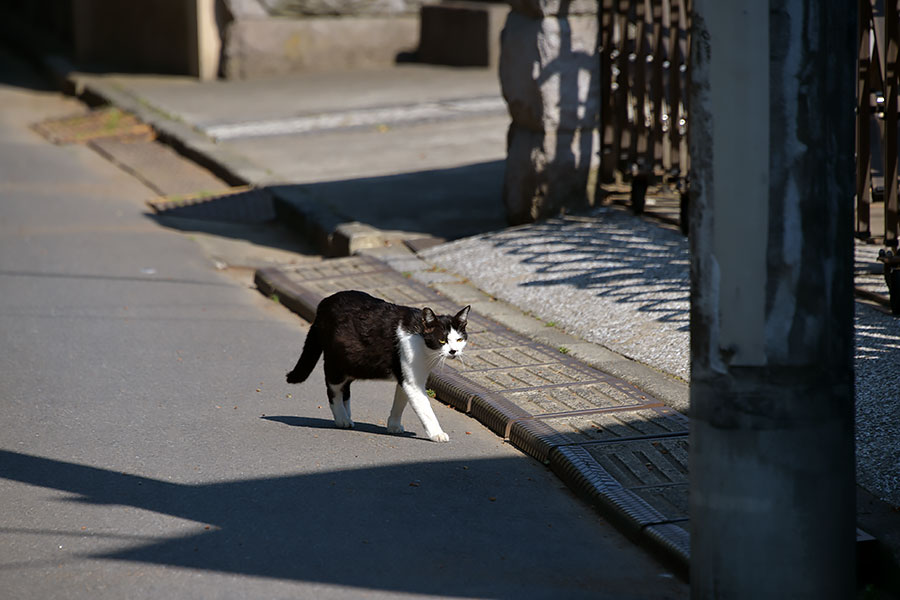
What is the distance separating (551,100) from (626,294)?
225 centimetres

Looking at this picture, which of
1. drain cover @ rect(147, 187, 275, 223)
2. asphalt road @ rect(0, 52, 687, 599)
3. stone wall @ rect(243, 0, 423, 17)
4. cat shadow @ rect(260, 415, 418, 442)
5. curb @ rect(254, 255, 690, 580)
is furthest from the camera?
stone wall @ rect(243, 0, 423, 17)

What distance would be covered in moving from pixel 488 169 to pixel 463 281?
3.79m

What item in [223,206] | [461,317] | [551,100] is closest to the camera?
[461,317]

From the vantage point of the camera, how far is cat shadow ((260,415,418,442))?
5.52 metres

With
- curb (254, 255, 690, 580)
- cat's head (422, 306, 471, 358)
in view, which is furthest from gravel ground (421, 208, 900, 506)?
cat's head (422, 306, 471, 358)

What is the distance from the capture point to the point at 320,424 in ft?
18.4

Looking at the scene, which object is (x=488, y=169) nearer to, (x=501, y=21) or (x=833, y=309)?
(x=501, y=21)

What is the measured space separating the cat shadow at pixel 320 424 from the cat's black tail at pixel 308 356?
0.20 m

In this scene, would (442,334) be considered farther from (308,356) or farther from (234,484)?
(234,484)

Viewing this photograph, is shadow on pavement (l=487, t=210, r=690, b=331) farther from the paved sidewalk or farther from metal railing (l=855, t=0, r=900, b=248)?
metal railing (l=855, t=0, r=900, b=248)

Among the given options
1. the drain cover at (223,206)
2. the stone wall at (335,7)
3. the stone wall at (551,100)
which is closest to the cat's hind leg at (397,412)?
the stone wall at (551,100)

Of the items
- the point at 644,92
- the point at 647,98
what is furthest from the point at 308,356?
the point at 647,98

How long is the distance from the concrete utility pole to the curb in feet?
2.20

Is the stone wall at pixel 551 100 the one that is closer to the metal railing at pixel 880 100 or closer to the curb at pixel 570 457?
the curb at pixel 570 457
